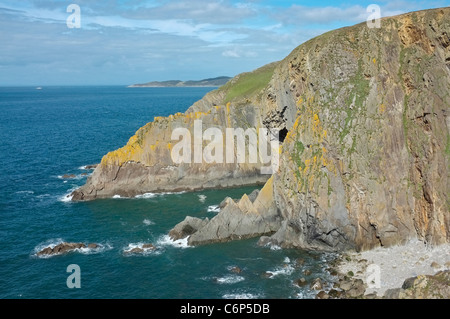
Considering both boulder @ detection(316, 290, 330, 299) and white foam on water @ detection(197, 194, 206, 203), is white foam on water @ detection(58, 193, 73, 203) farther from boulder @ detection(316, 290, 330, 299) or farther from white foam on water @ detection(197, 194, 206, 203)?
boulder @ detection(316, 290, 330, 299)

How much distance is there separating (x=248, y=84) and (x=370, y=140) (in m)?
60.7

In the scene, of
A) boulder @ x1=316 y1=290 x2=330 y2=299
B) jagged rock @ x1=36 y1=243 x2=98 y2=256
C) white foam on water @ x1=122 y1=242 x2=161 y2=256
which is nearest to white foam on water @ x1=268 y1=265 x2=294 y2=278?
boulder @ x1=316 y1=290 x2=330 y2=299

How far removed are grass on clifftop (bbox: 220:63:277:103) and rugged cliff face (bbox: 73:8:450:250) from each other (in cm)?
4127

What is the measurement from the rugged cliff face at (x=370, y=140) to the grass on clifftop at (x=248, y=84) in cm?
4127

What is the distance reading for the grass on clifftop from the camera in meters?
101

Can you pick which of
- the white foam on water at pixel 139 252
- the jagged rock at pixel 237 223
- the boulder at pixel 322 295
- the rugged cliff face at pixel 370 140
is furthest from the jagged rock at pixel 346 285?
the white foam on water at pixel 139 252

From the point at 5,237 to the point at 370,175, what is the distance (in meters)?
50.2

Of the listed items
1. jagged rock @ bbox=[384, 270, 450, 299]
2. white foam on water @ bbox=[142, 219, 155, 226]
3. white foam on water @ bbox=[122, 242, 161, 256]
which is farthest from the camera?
white foam on water @ bbox=[142, 219, 155, 226]

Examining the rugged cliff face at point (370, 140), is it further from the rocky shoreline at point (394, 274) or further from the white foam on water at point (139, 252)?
the white foam on water at point (139, 252)

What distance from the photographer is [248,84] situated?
107250mm

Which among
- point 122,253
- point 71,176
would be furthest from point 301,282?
point 71,176

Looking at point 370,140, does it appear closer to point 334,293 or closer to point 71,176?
point 334,293

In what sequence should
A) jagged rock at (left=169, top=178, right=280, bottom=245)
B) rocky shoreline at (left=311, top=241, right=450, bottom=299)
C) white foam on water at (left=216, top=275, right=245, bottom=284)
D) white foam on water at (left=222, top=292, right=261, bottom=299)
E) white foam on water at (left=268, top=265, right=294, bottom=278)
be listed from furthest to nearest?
1. jagged rock at (left=169, top=178, right=280, bottom=245)
2. white foam on water at (left=268, top=265, right=294, bottom=278)
3. white foam on water at (left=216, top=275, right=245, bottom=284)
4. white foam on water at (left=222, top=292, right=261, bottom=299)
5. rocky shoreline at (left=311, top=241, right=450, bottom=299)
